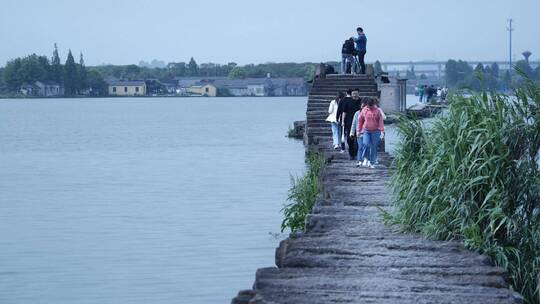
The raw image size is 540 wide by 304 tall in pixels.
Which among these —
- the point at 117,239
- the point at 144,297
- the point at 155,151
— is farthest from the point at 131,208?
the point at 155,151

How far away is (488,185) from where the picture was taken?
44.4ft

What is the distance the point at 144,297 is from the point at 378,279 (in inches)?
248

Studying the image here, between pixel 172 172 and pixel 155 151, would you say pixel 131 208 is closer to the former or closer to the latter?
pixel 172 172

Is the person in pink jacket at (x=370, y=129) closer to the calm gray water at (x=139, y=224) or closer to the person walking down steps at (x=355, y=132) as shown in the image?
the person walking down steps at (x=355, y=132)

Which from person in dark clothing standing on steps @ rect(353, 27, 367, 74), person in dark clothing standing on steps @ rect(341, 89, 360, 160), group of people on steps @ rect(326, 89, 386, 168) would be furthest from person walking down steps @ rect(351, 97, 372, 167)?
person in dark clothing standing on steps @ rect(353, 27, 367, 74)

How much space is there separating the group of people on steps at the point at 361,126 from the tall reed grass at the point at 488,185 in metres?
6.32

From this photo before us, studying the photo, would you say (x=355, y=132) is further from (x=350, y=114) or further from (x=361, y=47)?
(x=361, y=47)

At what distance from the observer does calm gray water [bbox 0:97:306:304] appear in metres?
17.8

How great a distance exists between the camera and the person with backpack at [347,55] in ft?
134

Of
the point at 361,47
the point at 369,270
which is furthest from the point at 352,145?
the point at 361,47

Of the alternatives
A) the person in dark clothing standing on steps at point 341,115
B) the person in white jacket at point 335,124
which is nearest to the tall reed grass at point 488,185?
the person in dark clothing standing on steps at point 341,115

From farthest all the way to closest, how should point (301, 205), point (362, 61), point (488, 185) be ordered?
point (362, 61), point (301, 205), point (488, 185)

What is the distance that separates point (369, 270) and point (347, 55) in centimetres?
3043

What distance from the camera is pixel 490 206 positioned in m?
13.4
